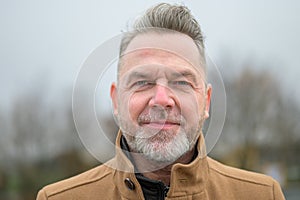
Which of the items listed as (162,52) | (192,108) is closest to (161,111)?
(192,108)

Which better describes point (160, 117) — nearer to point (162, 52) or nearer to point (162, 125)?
point (162, 125)

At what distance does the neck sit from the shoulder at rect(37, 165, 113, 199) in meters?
0.29

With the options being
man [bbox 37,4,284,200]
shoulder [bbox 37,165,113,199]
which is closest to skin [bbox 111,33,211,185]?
man [bbox 37,4,284,200]

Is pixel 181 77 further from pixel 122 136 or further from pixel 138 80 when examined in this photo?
pixel 122 136

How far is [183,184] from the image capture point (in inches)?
98.0

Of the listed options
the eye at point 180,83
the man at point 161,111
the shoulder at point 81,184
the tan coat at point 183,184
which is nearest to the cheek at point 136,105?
the man at point 161,111

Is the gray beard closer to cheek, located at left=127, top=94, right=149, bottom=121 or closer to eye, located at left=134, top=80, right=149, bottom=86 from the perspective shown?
cheek, located at left=127, top=94, right=149, bottom=121

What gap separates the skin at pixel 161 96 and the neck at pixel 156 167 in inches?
0.6

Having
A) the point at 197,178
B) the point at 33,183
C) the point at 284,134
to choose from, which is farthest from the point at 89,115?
the point at 284,134

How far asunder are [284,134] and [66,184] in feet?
91.5

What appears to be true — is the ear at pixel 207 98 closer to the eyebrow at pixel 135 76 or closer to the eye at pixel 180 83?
the eye at pixel 180 83

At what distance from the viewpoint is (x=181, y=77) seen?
7.95 feet

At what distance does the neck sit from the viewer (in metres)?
2.55

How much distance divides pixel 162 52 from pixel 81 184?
0.88 meters
